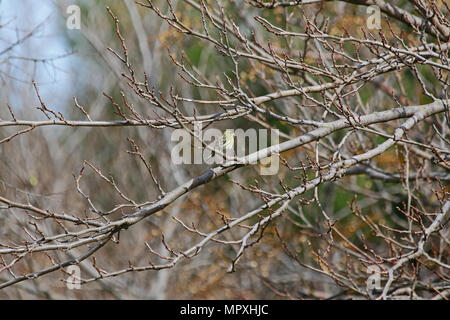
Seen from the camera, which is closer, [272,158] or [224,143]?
[224,143]

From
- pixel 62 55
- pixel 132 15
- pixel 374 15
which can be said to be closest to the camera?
pixel 374 15

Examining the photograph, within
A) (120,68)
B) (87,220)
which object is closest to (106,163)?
(120,68)

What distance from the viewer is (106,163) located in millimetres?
11438

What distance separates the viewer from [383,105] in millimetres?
6809

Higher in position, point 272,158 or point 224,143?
point 272,158

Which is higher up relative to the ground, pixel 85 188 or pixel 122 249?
pixel 85 188

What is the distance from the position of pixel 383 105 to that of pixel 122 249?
240 inches

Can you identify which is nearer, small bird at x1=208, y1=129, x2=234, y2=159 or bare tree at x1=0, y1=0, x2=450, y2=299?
bare tree at x1=0, y1=0, x2=450, y2=299

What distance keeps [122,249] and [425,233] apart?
8.00 metres

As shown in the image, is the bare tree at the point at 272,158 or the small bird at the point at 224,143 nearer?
the bare tree at the point at 272,158

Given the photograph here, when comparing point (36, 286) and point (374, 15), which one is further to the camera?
point (36, 286)
